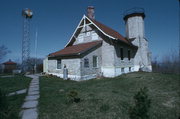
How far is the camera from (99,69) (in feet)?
47.6

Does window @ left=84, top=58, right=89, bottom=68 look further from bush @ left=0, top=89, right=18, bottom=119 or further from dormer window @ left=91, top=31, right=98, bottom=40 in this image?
bush @ left=0, top=89, right=18, bottom=119

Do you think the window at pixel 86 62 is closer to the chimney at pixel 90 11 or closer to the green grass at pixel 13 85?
the green grass at pixel 13 85

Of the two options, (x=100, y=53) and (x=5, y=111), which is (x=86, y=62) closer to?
(x=100, y=53)

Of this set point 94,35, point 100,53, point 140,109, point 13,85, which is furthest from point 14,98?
point 94,35

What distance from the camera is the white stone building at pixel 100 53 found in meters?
13.0

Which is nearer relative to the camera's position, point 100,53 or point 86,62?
point 86,62

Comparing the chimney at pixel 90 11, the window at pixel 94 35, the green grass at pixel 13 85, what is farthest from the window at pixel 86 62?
the chimney at pixel 90 11

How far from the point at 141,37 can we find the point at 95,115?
17612mm

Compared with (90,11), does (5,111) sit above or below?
below

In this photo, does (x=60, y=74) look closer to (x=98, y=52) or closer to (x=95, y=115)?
(x=98, y=52)

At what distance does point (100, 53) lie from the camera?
1471 centimetres

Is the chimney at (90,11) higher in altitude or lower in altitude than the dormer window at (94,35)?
higher

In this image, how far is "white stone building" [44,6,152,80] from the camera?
1304cm

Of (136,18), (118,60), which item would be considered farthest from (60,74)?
(136,18)
